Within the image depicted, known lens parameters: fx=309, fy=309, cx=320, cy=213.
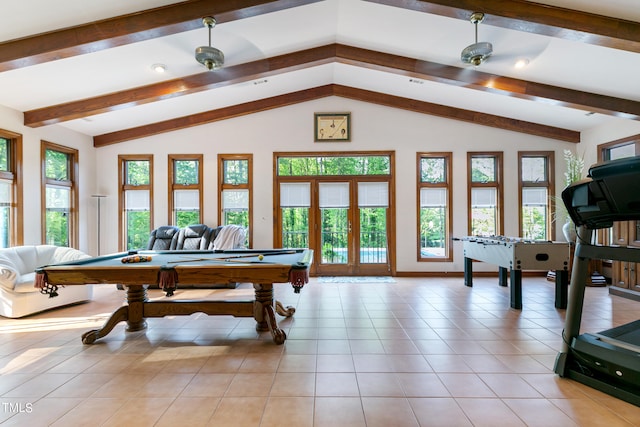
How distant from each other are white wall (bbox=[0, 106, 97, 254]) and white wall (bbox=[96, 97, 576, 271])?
0.28 metres

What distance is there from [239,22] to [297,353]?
382cm

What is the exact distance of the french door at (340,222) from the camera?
6.58m

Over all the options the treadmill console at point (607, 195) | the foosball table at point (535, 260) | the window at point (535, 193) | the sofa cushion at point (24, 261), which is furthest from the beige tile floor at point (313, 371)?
the window at point (535, 193)

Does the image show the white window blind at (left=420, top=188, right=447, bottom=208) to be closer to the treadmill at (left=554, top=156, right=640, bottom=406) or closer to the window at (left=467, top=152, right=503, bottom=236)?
the window at (left=467, top=152, right=503, bottom=236)

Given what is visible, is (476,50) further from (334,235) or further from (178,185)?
(178,185)

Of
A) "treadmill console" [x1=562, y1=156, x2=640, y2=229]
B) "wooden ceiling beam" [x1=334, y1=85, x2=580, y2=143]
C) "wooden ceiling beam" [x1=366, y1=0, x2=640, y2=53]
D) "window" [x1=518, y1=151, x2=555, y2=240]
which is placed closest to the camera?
"treadmill console" [x1=562, y1=156, x2=640, y2=229]

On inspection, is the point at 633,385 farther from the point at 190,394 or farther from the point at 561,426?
the point at 190,394

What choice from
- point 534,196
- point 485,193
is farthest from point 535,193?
point 485,193

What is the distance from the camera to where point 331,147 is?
21.5ft

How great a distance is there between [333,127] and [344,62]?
5.14 feet

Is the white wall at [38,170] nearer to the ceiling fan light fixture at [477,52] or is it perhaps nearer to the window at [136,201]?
the window at [136,201]

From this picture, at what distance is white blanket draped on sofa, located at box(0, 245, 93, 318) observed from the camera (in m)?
3.86

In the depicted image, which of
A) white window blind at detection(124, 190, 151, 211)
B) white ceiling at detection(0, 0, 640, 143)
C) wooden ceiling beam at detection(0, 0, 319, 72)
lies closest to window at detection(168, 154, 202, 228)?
white window blind at detection(124, 190, 151, 211)

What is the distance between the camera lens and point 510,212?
21.1 ft
